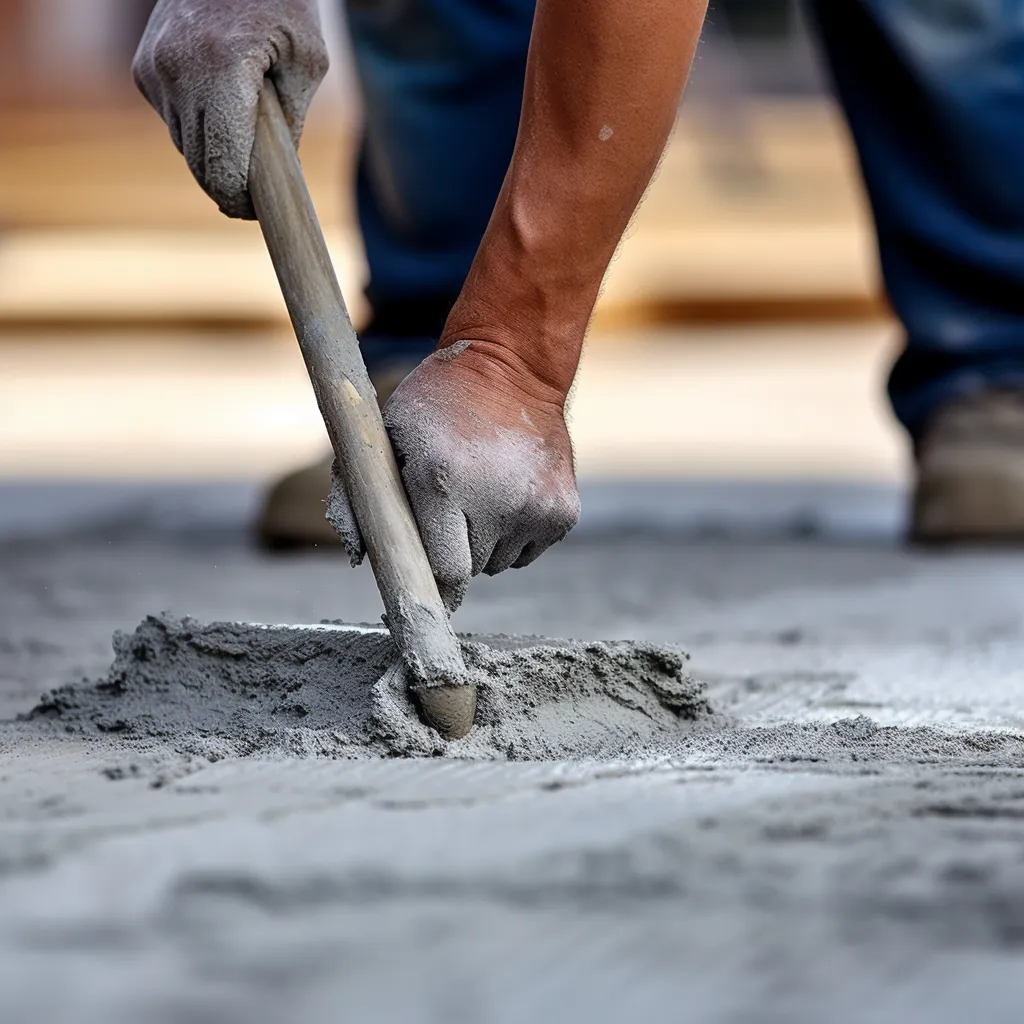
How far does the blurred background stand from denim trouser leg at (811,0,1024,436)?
666 mm

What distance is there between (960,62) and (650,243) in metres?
4.39

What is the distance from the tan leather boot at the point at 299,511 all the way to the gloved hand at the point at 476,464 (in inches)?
38.5

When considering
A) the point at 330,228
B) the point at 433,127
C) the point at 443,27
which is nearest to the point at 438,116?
the point at 433,127

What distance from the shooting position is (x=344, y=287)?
19.8ft

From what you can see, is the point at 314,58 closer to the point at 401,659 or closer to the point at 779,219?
the point at 401,659

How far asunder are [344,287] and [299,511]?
388 centimetres

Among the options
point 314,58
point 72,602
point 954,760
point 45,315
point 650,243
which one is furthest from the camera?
point 650,243

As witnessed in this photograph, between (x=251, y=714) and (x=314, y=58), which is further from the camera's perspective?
(x=314, y=58)

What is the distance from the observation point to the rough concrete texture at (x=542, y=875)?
70 centimetres

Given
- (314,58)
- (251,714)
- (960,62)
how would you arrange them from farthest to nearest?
(960,62) → (314,58) → (251,714)

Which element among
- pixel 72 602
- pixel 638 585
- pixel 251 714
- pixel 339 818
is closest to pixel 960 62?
pixel 638 585

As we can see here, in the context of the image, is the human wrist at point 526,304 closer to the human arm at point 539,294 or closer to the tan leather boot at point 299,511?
the human arm at point 539,294

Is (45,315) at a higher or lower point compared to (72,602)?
higher

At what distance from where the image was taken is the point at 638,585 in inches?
79.6
